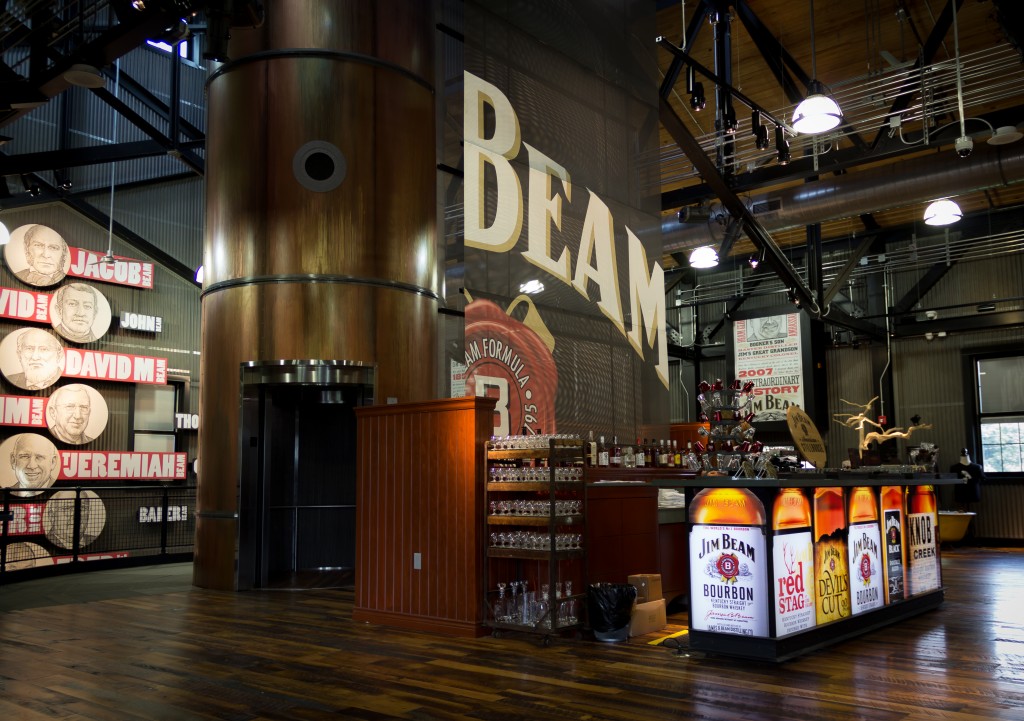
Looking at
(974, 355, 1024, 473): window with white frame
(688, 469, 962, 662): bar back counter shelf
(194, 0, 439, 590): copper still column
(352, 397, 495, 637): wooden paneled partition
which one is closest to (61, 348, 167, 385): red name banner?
(194, 0, 439, 590): copper still column

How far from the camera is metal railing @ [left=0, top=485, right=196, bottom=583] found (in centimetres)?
1084

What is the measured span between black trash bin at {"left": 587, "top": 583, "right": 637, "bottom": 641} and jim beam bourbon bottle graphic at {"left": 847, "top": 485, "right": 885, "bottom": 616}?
1.62 metres

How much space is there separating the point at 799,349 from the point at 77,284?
12.5 meters

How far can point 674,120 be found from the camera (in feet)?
36.1

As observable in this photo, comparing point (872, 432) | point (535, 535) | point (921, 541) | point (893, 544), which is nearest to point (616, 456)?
point (535, 535)

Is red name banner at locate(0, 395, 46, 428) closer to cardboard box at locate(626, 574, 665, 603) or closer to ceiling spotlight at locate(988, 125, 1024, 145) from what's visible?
cardboard box at locate(626, 574, 665, 603)

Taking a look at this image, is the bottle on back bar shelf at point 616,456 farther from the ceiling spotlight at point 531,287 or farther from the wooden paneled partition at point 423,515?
the ceiling spotlight at point 531,287

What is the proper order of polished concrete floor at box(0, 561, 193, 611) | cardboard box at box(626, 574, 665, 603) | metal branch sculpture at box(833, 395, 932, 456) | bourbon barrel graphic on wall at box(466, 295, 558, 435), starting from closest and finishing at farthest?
cardboard box at box(626, 574, 665, 603) < bourbon barrel graphic on wall at box(466, 295, 558, 435) < polished concrete floor at box(0, 561, 193, 611) < metal branch sculpture at box(833, 395, 932, 456)

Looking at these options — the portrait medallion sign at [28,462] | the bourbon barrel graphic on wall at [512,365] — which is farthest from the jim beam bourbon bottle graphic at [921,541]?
the portrait medallion sign at [28,462]

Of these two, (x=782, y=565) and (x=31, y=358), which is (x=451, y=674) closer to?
(x=782, y=565)

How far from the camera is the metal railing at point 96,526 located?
10844mm

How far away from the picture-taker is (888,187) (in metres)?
11.0

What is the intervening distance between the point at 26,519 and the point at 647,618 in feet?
29.3

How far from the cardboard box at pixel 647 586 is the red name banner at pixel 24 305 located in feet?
30.8
